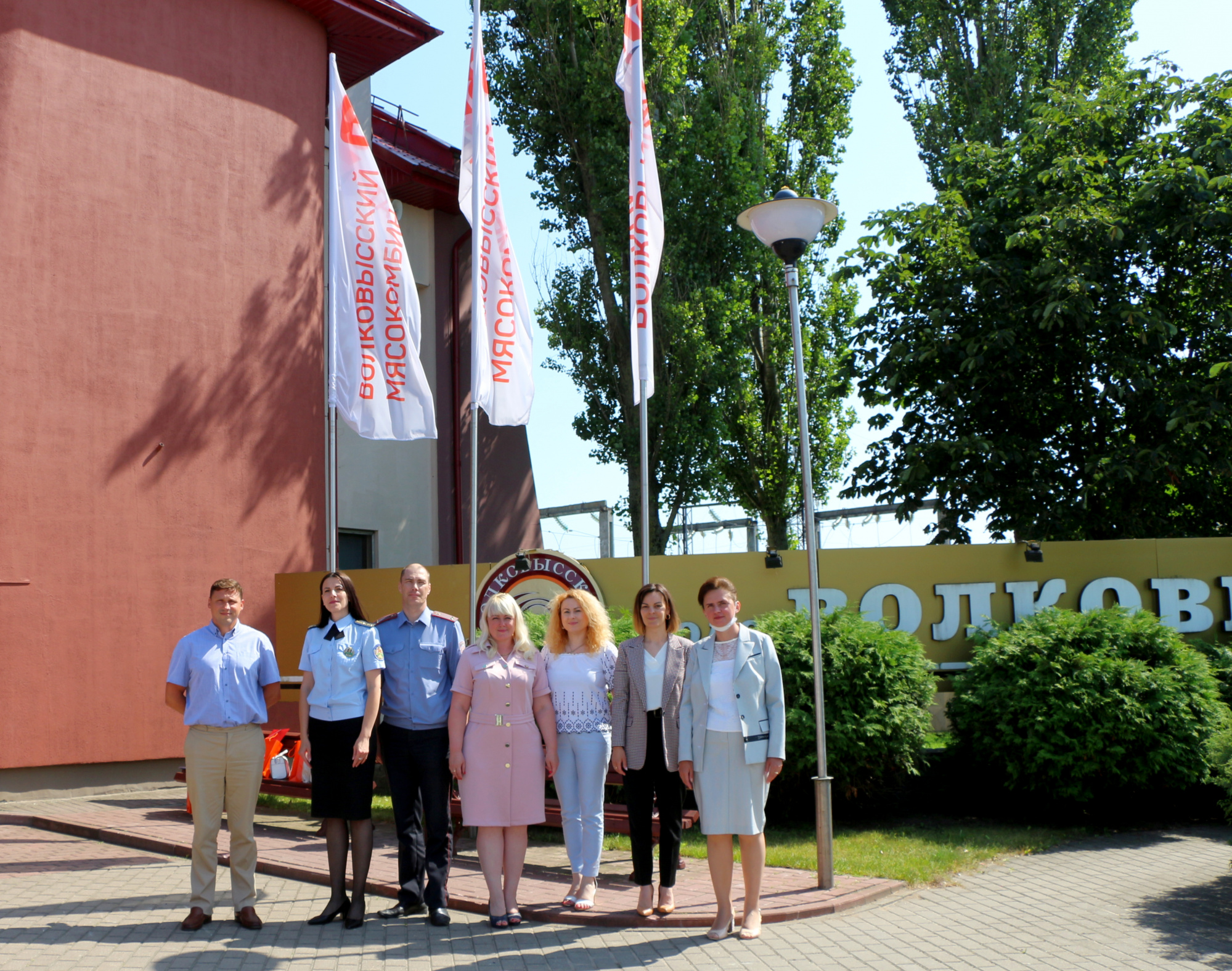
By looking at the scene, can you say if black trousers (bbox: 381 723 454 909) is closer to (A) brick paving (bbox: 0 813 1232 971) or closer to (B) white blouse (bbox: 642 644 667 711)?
(A) brick paving (bbox: 0 813 1232 971)

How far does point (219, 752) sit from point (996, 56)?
20180mm

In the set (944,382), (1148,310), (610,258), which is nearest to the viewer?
(1148,310)

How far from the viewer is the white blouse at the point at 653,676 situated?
6.09m


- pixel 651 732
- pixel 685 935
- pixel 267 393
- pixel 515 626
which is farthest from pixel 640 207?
pixel 685 935

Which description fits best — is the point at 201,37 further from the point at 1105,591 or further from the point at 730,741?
the point at 1105,591

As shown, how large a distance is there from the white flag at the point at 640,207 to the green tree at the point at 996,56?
1144 centimetres

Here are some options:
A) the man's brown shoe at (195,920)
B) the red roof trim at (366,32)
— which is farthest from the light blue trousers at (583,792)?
the red roof trim at (366,32)

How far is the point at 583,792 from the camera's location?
20.1 feet

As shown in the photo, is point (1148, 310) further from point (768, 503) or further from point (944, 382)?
point (768, 503)

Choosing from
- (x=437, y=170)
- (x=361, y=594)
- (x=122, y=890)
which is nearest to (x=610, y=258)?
(x=437, y=170)

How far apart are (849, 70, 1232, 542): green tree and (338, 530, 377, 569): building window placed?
715 centimetres

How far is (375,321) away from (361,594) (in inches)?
148

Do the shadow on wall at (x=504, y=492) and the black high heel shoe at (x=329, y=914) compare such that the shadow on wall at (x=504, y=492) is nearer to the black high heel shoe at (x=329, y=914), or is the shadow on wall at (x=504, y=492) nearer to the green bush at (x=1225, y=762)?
the black high heel shoe at (x=329, y=914)

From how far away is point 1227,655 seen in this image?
9734mm
